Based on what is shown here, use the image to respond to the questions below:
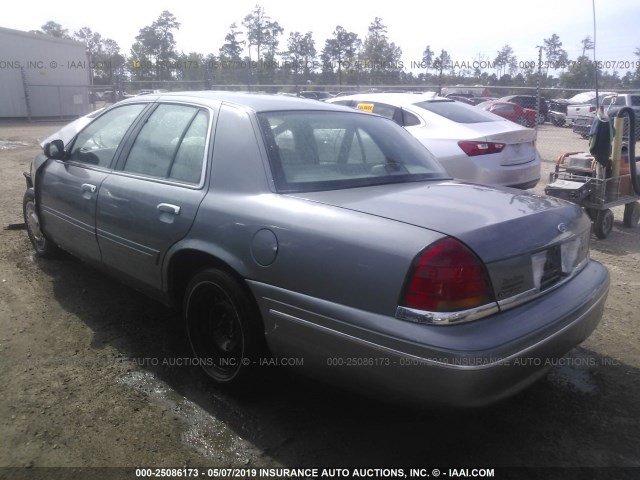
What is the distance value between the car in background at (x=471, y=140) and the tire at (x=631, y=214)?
4.41 feet

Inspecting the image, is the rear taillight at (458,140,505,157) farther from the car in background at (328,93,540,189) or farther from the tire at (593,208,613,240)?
the tire at (593,208,613,240)

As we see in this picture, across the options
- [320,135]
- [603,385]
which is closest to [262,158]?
[320,135]

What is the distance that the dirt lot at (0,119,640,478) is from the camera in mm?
2604

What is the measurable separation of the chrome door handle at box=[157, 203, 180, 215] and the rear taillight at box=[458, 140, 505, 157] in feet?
13.7

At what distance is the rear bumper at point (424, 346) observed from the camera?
7.17 ft

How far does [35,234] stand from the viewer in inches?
203

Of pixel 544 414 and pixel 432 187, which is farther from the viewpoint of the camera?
pixel 432 187

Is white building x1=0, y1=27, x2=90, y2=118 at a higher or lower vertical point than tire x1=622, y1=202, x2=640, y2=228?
higher

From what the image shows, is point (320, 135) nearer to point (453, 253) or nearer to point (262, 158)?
point (262, 158)

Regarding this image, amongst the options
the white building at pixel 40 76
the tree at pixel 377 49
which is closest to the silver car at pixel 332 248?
the white building at pixel 40 76

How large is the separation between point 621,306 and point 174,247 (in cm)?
353

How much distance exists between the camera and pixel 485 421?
292 cm

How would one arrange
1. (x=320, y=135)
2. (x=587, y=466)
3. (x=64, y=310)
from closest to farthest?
(x=587, y=466) < (x=320, y=135) < (x=64, y=310)

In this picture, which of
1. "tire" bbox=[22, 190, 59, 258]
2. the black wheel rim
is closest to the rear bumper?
the black wheel rim
